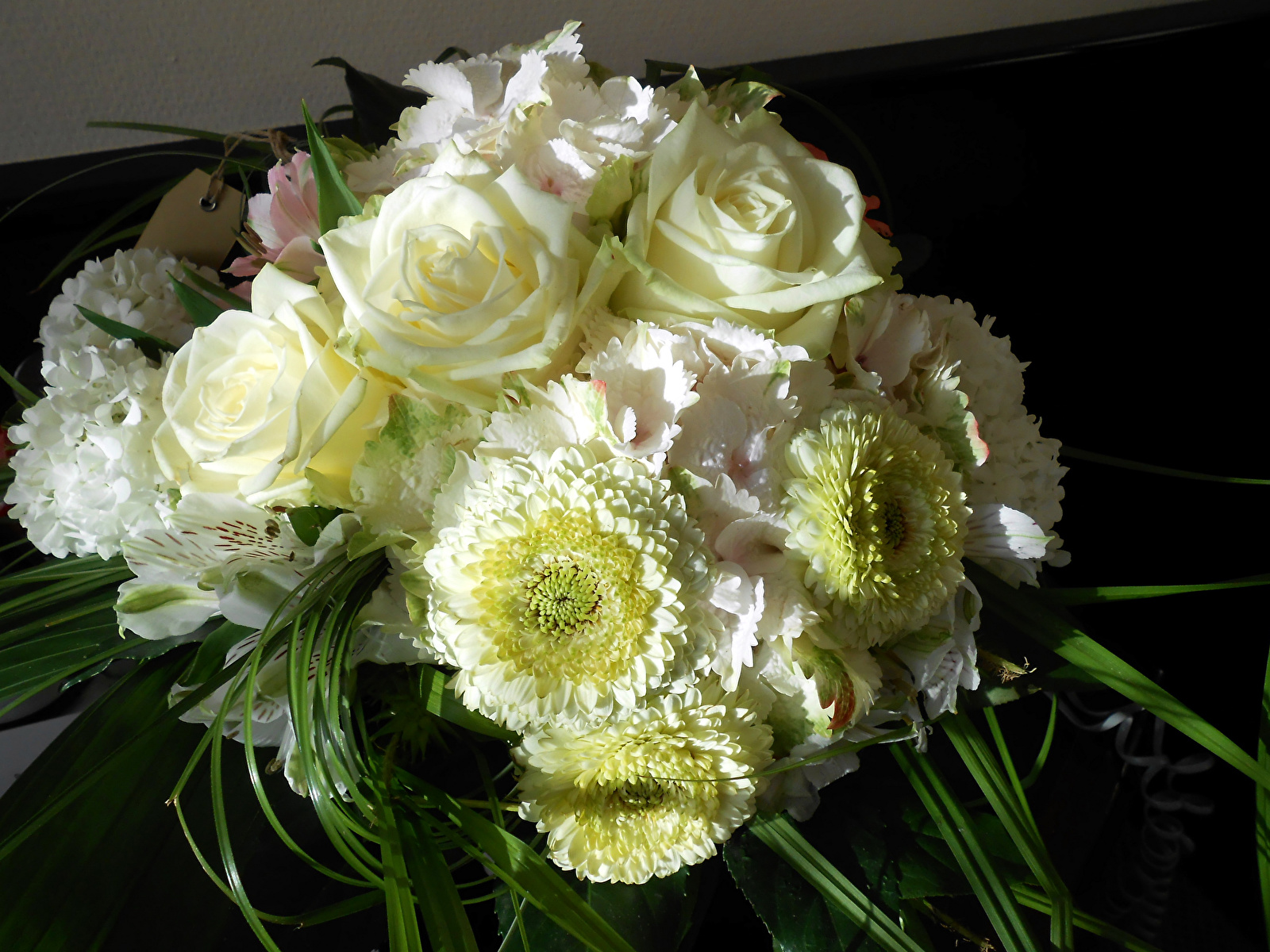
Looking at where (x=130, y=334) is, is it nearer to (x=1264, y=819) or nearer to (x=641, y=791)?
(x=641, y=791)

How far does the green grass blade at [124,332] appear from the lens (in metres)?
0.43

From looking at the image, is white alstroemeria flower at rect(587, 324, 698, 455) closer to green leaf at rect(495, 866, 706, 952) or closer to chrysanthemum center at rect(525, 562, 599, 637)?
chrysanthemum center at rect(525, 562, 599, 637)

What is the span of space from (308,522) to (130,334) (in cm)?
19

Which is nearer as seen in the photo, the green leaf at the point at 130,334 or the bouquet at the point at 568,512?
the bouquet at the point at 568,512

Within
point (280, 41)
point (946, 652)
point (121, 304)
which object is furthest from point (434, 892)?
point (280, 41)

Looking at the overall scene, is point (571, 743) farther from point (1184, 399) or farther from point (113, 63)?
point (1184, 399)

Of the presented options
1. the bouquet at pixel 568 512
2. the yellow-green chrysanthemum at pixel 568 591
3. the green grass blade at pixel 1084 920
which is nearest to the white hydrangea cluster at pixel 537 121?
the bouquet at pixel 568 512

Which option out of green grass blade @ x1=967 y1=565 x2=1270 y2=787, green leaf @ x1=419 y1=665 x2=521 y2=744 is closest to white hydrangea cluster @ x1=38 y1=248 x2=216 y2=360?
green leaf @ x1=419 y1=665 x2=521 y2=744

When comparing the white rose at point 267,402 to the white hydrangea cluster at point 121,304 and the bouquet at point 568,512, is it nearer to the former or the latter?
the bouquet at point 568,512

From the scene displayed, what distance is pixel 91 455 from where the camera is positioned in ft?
1.34

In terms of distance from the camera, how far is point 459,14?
0.78m

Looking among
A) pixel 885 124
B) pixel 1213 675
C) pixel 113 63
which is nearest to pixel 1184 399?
pixel 1213 675

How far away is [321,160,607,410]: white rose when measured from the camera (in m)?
0.31

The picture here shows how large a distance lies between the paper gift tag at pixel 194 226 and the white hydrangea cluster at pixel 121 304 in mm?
34
